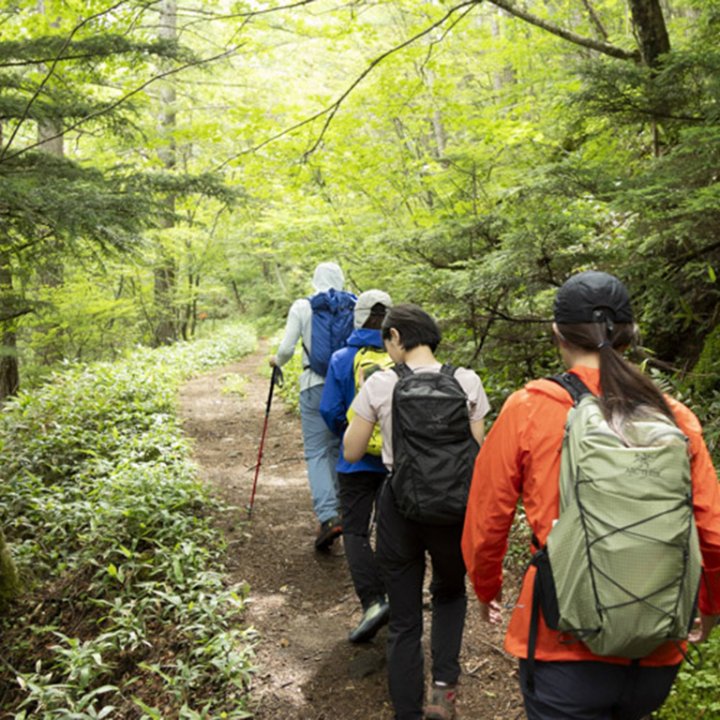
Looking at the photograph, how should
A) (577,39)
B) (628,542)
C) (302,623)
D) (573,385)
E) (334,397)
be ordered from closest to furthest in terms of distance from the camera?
(628,542), (573,385), (334,397), (302,623), (577,39)

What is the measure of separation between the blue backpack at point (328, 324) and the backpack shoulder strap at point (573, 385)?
11.1 ft

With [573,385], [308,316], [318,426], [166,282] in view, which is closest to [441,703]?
[573,385]

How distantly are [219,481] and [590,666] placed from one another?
6158mm

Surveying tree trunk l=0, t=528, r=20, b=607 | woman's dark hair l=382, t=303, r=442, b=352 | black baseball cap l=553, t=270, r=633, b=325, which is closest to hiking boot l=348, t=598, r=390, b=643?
woman's dark hair l=382, t=303, r=442, b=352

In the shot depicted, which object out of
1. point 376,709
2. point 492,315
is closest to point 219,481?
point 492,315

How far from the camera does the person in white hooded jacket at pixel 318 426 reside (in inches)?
209

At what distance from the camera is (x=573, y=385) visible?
1.88m

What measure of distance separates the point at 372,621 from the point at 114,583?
2.15 metres

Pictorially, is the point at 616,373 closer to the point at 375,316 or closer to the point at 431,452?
the point at 431,452

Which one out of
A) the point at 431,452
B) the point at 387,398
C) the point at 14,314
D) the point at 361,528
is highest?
the point at 14,314

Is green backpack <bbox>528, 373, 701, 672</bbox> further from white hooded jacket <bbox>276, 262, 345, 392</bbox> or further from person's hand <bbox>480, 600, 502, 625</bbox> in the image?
white hooded jacket <bbox>276, 262, 345, 392</bbox>

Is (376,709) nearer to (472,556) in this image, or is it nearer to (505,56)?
(472,556)

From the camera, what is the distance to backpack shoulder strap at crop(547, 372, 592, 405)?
1.85m

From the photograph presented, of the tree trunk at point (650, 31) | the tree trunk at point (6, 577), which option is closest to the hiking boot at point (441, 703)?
the tree trunk at point (6, 577)
